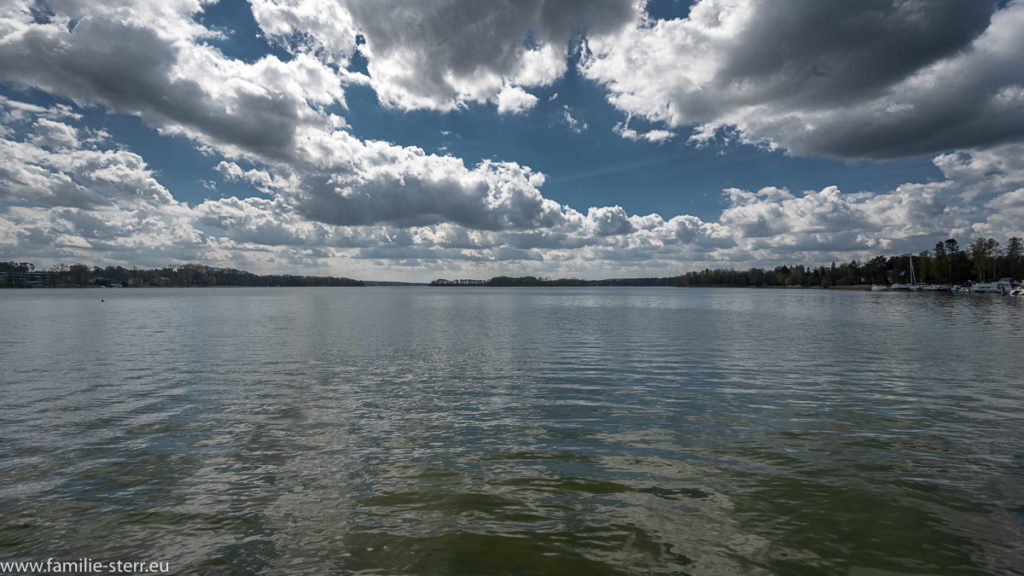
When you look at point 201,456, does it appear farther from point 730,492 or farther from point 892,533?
point 892,533

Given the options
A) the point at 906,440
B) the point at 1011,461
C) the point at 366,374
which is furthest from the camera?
the point at 366,374

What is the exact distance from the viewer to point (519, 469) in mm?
13266

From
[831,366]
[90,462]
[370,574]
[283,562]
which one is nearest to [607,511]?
[370,574]

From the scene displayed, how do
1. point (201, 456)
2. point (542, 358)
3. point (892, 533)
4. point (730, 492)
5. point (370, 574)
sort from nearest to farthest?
point (370, 574)
point (892, 533)
point (730, 492)
point (201, 456)
point (542, 358)

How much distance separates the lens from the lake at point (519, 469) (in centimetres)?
916

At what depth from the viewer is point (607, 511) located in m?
10.7

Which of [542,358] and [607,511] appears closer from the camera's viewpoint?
[607,511]

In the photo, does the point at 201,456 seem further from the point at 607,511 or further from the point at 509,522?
the point at 607,511

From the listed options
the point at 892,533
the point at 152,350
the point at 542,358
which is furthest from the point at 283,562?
the point at 152,350

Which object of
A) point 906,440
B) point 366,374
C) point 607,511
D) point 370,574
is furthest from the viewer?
point 366,374

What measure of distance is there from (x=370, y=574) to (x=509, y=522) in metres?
3.17

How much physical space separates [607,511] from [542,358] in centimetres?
2359

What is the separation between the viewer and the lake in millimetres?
9164

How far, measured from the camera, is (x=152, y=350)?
38094 mm
